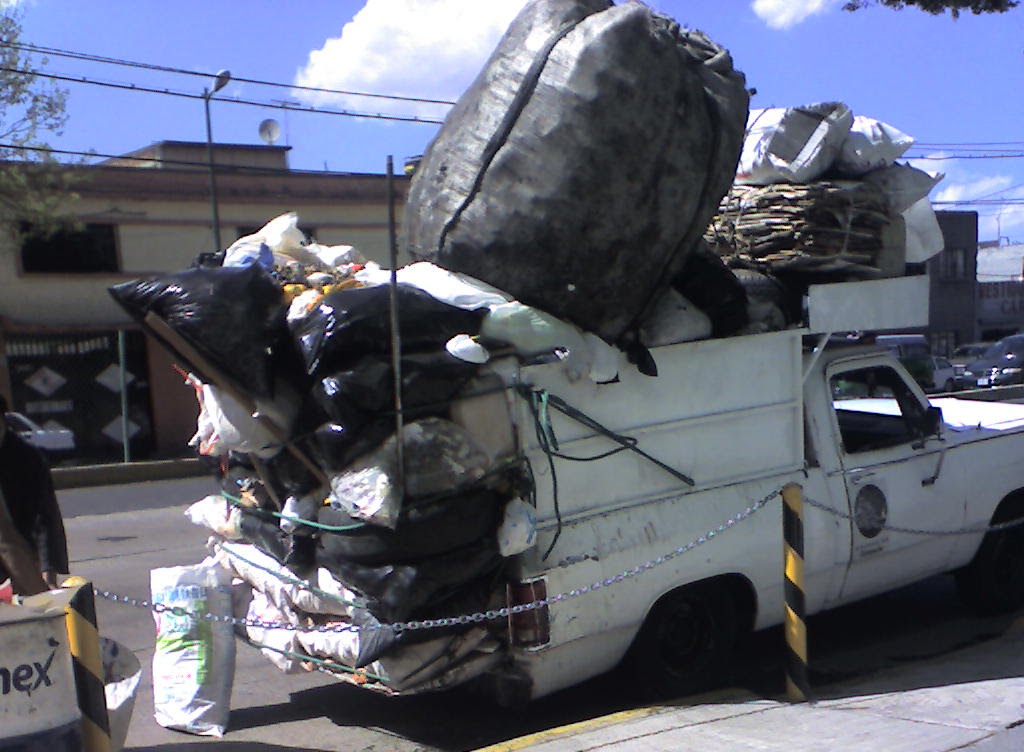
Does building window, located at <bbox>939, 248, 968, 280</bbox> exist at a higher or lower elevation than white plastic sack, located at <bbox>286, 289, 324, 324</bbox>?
higher

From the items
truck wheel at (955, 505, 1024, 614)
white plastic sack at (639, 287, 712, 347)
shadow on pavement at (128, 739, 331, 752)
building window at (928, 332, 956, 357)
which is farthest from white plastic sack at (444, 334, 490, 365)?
building window at (928, 332, 956, 357)

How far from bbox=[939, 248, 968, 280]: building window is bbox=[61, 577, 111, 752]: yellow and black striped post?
158ft

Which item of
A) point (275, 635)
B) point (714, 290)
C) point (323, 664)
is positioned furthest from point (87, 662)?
point (714, 290)

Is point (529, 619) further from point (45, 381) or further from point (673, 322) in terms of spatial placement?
point (45, 381)

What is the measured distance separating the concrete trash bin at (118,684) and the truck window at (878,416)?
394cm

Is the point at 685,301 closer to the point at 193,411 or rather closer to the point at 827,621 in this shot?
the point at 827,621

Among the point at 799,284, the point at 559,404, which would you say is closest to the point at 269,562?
the point at 559,404

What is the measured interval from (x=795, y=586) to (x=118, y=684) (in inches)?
120

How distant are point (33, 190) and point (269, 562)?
54.7 ft

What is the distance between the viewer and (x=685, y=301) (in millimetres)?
5254

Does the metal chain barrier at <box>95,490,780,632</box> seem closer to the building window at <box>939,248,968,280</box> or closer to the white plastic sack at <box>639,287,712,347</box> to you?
the white plastic sack at <box>639,287,712,347</box>

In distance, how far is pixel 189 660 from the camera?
5.10 metres

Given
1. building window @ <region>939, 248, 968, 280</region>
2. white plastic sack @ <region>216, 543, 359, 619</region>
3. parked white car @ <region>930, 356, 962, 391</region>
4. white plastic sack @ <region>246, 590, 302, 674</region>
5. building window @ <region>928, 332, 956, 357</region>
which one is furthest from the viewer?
building window @ <region>939, 248, 968, 280</region>

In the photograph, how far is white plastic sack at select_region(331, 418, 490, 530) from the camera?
4.17 metres
